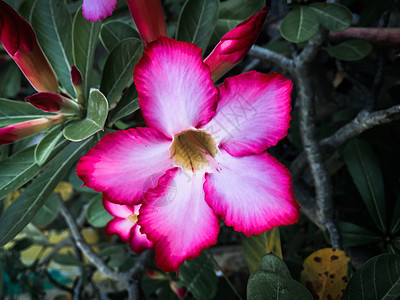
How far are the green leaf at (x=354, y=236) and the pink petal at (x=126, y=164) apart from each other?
580mm

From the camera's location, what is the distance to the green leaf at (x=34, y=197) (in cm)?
56

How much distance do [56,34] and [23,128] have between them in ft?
0.94

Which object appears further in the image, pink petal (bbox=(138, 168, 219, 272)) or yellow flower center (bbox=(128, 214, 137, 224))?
yellow flower center (bbox=(128, 214, 137, 224))

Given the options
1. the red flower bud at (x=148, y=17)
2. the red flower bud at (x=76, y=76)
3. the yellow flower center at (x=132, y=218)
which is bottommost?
the yellow flower center at (x=132, y=218)

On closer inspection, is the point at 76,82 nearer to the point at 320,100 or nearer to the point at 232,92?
the point at 232,92

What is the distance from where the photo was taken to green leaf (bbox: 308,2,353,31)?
2.38 feet

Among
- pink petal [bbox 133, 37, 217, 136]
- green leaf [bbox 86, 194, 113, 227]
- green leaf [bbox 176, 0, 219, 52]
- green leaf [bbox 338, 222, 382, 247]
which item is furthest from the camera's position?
green leaf [bbox 86, 194, 113, 227]

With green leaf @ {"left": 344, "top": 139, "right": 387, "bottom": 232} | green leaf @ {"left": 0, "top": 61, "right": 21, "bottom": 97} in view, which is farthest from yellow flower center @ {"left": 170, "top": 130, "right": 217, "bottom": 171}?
A: green leaf @ {"left": 0, "top": 61, "right": 21, "bottom": 97}

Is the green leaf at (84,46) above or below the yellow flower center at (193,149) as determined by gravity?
above

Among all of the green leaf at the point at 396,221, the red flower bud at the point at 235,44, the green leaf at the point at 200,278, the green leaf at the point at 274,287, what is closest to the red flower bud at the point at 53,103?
the red flower bud at the point at 235,44

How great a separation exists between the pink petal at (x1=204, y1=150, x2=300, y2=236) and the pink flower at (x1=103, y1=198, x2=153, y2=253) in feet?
0.96

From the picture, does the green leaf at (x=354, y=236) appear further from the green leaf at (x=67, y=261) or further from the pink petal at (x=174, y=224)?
the green leaf at (x=67, y=261)

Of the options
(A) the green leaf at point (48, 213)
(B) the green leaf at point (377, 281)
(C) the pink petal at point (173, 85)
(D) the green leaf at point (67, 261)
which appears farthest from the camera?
(D) the green leaf at point (67, 261)

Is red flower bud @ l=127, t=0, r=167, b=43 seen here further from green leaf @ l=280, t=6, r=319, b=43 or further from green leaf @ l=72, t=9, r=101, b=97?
green leaf @ l=280, t=6, r=319, b=43
